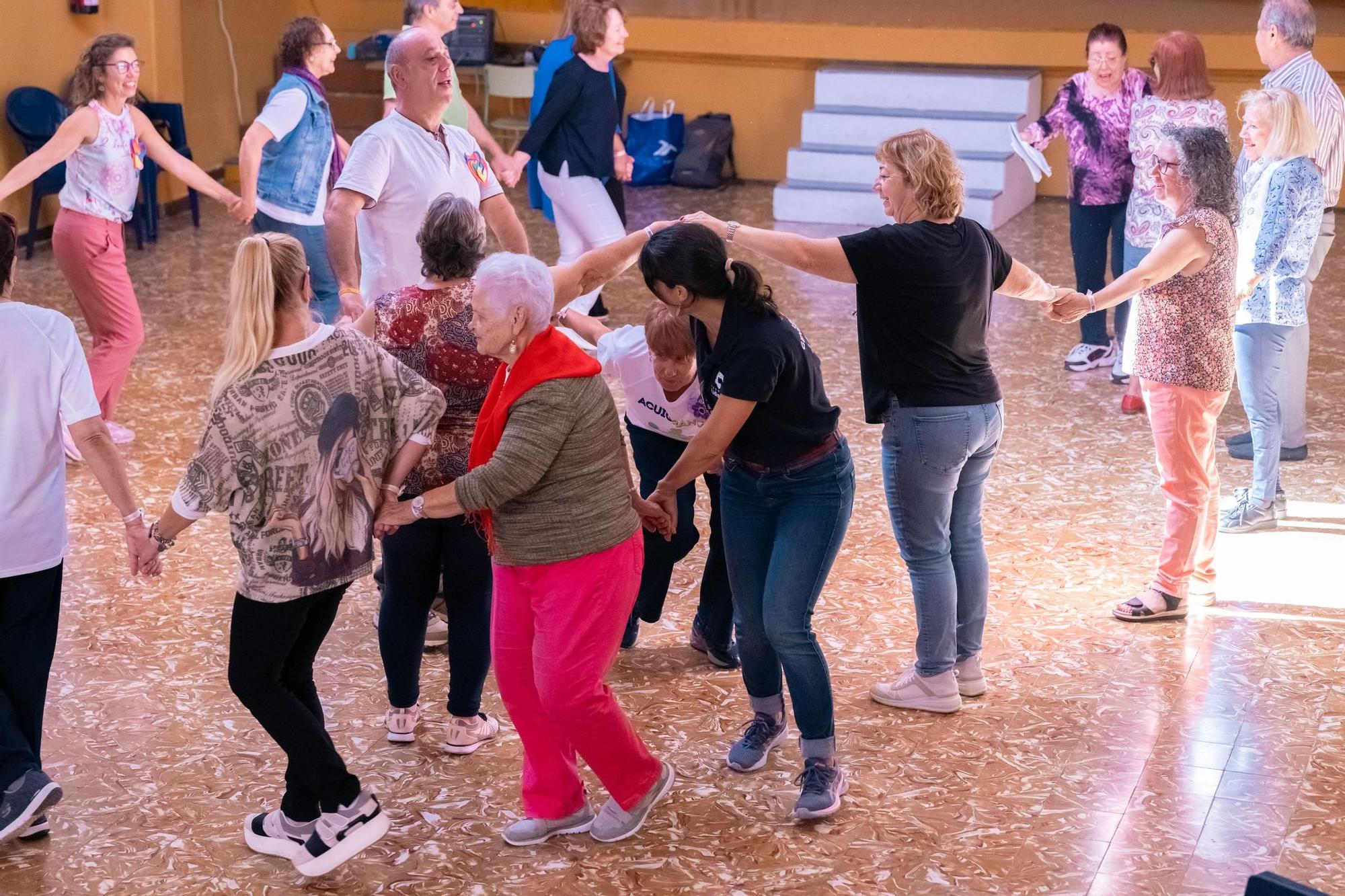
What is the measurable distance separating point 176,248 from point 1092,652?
23.0 feet

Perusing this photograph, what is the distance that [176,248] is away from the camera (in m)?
9.49

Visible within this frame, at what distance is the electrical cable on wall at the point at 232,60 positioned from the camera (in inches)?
436

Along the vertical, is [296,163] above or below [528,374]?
above

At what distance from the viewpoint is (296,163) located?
19.2ft

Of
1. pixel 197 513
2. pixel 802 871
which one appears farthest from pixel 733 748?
pixel 197 513

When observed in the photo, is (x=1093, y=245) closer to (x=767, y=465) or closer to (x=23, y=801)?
(x=767, y=465)

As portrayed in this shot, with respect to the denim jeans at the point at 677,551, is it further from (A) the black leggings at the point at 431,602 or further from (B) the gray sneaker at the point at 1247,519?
(B) the gray sneaker at the point at 1247,519

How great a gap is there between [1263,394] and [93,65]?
439 cm

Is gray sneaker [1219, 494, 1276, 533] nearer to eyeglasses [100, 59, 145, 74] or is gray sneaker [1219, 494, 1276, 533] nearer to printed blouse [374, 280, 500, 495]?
printed blouse [374, 280, 500, 495]

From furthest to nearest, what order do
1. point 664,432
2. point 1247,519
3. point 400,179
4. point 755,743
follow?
1. point 1247,519
2. point 400,179
3. point 664,432
4. point 755,743

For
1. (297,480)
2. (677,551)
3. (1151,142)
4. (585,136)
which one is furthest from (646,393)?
(585,136)

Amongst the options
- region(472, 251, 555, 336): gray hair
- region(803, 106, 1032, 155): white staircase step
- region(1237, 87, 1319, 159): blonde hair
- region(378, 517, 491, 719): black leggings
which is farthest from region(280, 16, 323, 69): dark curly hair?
region(803, 106, 1032, 155): white staircase step

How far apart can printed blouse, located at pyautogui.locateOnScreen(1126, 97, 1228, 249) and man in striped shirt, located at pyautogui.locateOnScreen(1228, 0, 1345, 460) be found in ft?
0.96

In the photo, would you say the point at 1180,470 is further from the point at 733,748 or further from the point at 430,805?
the point at 430,805
